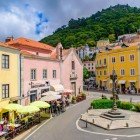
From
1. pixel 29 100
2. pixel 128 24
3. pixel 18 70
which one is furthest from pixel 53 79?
pixel 128 24

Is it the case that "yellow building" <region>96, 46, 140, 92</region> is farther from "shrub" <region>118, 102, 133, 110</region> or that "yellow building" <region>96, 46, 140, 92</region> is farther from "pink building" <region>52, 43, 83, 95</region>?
"shrub" <region>118, 102, 133, 110</region>

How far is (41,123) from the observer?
102 feet

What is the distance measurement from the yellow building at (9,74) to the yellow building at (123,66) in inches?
1484

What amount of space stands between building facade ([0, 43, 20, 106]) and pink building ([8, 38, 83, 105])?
4.55 ft

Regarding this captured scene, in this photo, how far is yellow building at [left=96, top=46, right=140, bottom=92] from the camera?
69394 mm

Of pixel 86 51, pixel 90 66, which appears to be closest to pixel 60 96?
pixel 90 66

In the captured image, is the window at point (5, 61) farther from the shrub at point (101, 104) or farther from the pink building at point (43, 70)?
the shrub at point (101, 104)

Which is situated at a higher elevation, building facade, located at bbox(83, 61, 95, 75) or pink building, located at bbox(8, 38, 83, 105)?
building facade, located at bbox(83, 61, 95, 75)

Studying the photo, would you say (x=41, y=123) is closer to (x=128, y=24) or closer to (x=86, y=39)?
(x=86, y=39)

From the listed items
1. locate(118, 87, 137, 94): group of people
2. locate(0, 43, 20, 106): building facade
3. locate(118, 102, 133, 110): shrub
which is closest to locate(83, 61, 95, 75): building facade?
locate(118, 87, 137, 94): group of people

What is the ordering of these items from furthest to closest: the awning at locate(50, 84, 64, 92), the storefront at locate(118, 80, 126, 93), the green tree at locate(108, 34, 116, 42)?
the green tree at locate(108, 34, 116, 42) → the storefront at locate(118, 80, 126, 93) → the awning at locate(50, 84, 64, 92)

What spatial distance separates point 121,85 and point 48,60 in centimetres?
3073

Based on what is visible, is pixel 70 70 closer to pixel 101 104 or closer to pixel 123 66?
pixel 101 104

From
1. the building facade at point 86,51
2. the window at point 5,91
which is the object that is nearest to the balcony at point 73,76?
the window at point 5,91
